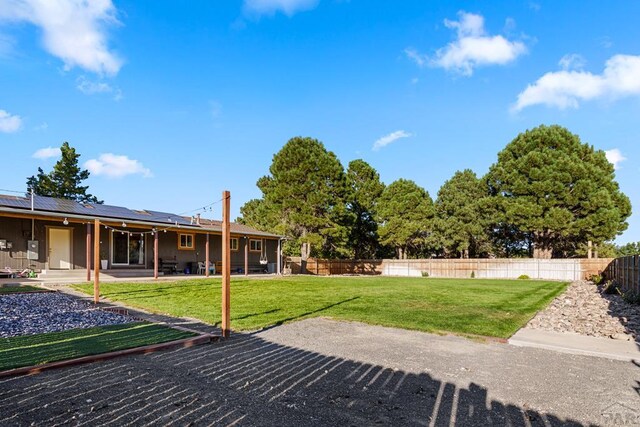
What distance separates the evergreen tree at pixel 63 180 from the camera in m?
35.2

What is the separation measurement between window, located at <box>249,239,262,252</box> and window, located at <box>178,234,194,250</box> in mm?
4640

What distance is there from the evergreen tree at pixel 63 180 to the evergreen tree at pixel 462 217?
32.8m

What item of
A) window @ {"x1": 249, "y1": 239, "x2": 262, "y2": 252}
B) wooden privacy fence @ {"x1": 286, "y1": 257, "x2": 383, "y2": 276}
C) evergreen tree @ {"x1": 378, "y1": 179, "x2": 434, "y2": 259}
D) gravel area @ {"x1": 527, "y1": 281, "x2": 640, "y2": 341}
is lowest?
wooden privacy fence @ {"x1": 286, "y1": 257, "x2": 383, "y2": 276}

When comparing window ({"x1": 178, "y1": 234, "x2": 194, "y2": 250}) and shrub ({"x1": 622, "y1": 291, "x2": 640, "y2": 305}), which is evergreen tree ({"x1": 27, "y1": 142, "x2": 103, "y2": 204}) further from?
shrub ({"x1": 622, "y1": 291, "x2": 640, "y2": 305})

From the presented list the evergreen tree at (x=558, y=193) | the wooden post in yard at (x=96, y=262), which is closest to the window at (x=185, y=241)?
the wooden post in yard at (x=96, y=262)

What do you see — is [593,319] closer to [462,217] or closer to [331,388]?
[331,388]

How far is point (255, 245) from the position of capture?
25.0m

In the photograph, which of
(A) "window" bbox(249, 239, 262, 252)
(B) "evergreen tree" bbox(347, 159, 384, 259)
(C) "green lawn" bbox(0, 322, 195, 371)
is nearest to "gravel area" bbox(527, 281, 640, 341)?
(C) "green lawn" bbox(0, 322, 195, 371)

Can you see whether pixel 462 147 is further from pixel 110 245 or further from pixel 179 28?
pixel 110 245

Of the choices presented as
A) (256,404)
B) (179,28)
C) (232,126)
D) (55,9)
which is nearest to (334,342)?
(256,404)

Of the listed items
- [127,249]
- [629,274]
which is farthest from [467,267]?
[127,249]

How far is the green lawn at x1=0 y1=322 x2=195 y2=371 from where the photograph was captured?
4.44m

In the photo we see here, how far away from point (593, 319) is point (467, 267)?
20.5 metres

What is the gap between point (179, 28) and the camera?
1529cm
